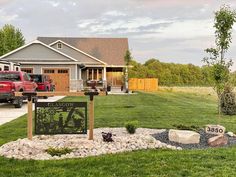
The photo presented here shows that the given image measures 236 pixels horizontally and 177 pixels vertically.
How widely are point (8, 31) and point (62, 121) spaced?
68006 millimetres

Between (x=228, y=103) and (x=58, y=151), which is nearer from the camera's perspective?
(x=58, y=151)

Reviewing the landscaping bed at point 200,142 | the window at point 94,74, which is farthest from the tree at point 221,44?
the window at point 94,74

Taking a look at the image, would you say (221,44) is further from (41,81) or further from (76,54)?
(76,54)

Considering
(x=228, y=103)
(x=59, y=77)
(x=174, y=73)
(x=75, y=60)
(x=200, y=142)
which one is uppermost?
(x=75, y=60)

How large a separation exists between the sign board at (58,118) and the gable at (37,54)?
3105 centimetres

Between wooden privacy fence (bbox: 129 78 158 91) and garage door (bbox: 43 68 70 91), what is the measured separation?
635 inches

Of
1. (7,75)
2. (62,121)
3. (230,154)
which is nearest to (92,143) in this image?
(62,121)

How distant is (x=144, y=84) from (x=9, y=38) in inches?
1130

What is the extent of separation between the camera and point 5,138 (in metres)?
11.0

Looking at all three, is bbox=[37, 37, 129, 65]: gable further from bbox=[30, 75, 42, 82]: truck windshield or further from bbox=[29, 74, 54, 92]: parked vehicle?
bbox=[30, 75, 42, 82]: truck windshield

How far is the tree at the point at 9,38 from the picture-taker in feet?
228

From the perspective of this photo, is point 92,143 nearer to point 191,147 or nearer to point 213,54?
point 191,147

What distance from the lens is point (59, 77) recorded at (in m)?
41.6

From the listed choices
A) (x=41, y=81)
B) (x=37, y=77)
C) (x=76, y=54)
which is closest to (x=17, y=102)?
(x=41, y=81)
